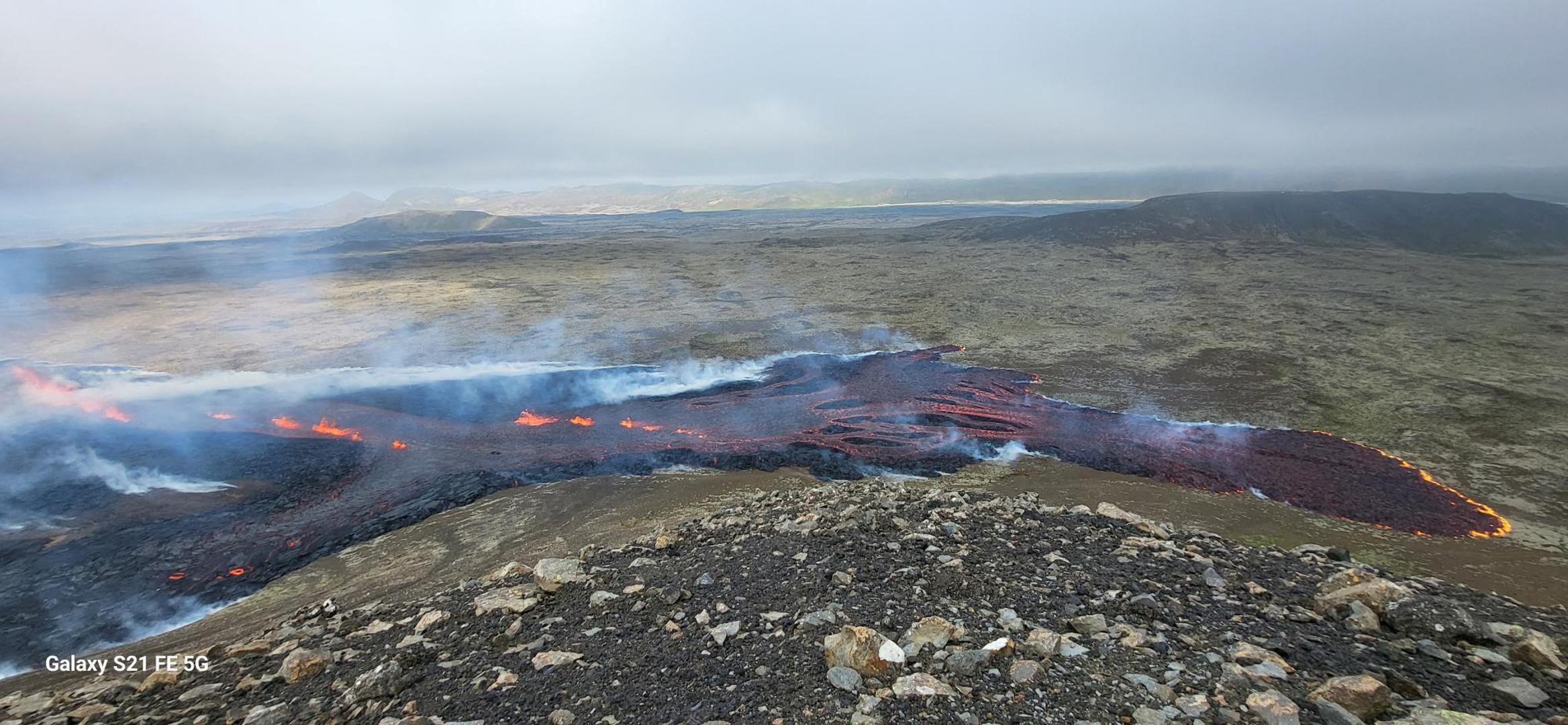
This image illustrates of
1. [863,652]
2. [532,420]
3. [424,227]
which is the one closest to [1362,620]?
[863,652]

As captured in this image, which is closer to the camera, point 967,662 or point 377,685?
point 967,662

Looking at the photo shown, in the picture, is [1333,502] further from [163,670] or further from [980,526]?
[163,670]

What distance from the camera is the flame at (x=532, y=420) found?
1691 centimetres

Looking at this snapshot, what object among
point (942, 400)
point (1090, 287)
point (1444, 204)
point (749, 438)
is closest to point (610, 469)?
point (749, 438)

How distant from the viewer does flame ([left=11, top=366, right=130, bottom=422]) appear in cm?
1812

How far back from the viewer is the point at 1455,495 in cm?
1252

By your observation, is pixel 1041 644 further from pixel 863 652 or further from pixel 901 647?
pixel 863 652

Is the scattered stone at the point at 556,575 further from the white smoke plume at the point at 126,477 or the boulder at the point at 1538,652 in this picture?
the white smoke plume at the point at 126,477

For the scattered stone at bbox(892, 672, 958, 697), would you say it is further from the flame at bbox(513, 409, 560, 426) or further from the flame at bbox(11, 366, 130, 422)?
the flame at bbox(11, 366, 130, 422)

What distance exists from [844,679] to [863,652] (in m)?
0.28

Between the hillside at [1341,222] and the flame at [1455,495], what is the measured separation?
162 ft

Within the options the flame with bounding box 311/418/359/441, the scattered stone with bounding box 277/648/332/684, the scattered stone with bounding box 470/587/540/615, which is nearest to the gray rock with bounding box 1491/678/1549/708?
the scattered stone with bounding box 470/587/540/615

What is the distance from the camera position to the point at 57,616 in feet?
28.7

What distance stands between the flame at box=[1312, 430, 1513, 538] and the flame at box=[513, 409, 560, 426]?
58.1 feet
